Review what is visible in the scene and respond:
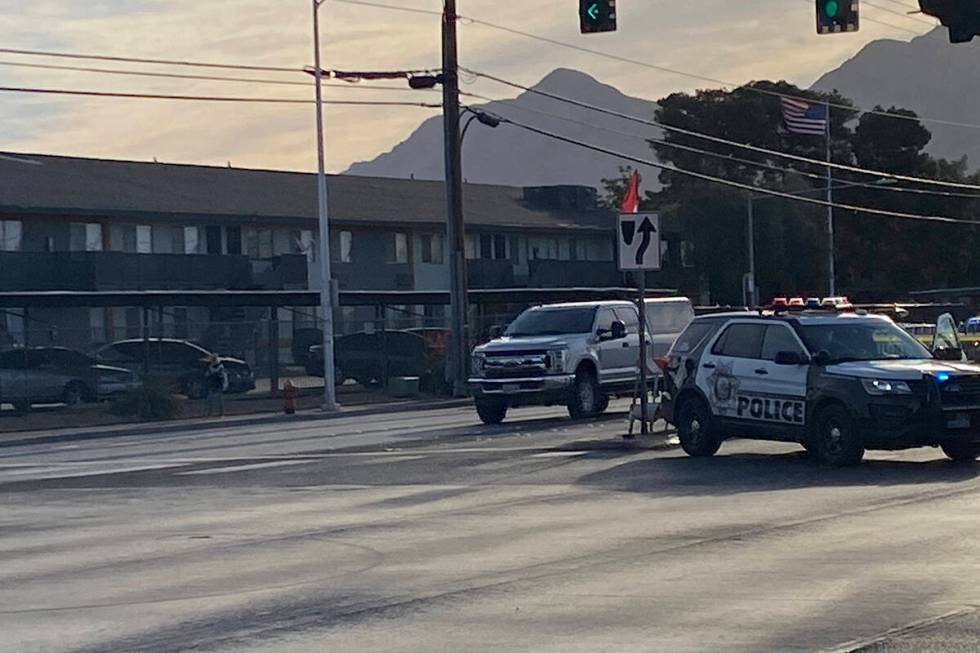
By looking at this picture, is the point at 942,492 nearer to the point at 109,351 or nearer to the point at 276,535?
the point at 276,535

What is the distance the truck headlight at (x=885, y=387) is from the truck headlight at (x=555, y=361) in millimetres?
11043

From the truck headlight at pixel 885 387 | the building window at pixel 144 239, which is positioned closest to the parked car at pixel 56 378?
the building window at pixel 144 239

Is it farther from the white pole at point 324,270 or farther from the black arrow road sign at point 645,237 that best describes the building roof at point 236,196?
the black arrow road sign at point 645,237

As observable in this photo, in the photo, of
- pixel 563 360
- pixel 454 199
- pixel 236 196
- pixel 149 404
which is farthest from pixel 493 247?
pixel 563 360

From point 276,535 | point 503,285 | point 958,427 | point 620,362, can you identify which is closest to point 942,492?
point 958,427

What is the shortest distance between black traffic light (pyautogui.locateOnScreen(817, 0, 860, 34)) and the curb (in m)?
16.9

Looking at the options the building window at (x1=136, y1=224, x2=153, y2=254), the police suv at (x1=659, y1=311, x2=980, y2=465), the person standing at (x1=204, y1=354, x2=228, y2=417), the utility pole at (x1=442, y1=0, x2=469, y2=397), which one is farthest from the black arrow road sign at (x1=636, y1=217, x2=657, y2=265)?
the building window at (x1=136, y1=224, x2=153, y2=254)

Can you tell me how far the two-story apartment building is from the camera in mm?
56531

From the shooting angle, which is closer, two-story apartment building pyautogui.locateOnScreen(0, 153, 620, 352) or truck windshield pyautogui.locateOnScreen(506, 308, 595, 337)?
truck windshield pyautogui.locateOnScreen(506, 308, 595, 337)

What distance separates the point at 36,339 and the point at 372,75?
45.7 ft

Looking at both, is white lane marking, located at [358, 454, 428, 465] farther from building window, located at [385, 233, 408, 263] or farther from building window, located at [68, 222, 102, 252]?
building window, located at [385, 233, 408, 263]

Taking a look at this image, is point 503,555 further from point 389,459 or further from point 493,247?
point 493,247

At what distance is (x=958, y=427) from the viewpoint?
1858cm

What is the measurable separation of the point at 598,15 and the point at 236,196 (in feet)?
141
